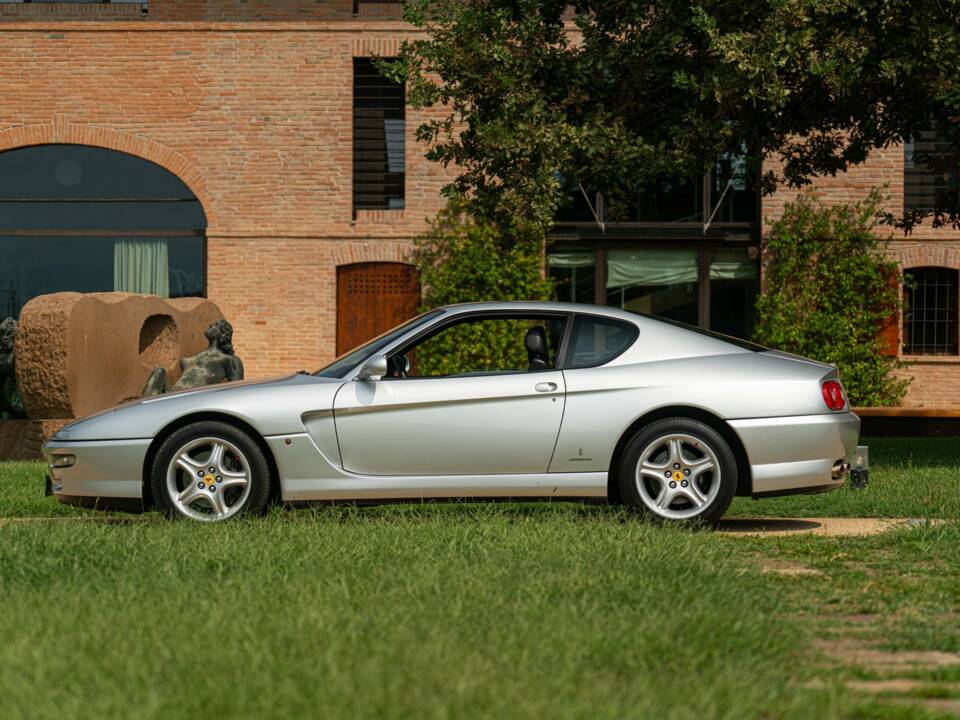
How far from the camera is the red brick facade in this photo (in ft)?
74.5

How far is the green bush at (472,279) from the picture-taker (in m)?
22.0

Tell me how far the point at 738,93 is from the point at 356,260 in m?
11.4

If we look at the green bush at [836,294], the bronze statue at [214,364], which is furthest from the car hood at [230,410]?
the green bush at [836,294]

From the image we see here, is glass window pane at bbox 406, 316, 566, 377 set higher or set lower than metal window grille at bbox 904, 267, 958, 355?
lower

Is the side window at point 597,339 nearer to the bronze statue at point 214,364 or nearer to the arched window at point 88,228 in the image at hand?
the bronze statue at point 214,364

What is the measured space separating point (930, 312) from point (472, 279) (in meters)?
8.72

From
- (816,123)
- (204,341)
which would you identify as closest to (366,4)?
(204,341)

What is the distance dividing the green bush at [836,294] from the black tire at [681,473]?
15665 mm

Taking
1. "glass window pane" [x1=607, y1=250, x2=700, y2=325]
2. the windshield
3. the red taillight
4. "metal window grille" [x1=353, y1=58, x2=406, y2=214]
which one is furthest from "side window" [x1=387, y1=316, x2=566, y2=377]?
the red taillight

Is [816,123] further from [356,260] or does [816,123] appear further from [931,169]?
[356,260]

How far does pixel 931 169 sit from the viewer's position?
13602mm

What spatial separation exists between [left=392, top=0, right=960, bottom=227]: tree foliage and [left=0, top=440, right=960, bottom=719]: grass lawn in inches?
259

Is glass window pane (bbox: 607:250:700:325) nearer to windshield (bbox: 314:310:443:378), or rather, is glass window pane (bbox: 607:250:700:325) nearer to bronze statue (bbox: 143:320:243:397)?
bronze statue (bbox: 143:320:243:397)

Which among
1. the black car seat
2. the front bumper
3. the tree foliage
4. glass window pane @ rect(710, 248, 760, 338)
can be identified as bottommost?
the front bumper
